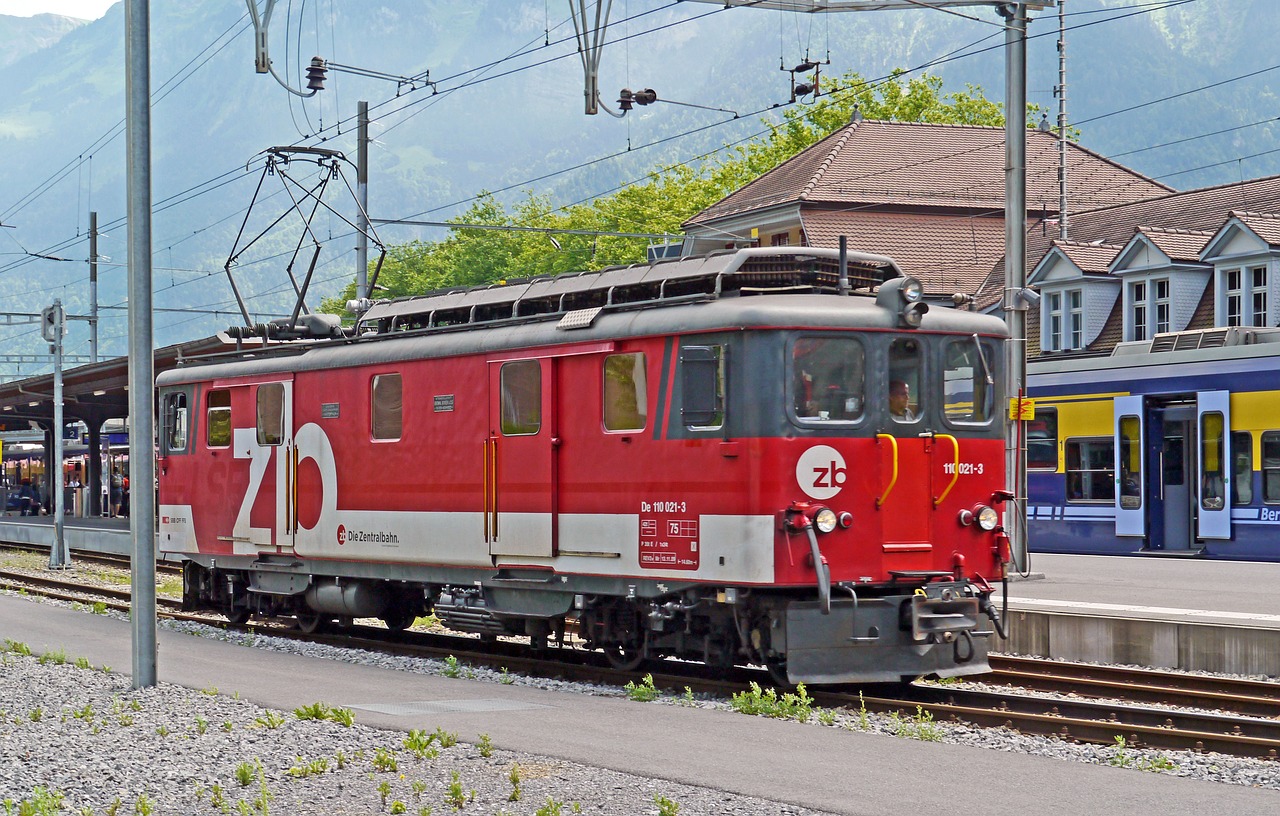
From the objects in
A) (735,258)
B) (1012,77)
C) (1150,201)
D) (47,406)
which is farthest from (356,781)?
(47,406)

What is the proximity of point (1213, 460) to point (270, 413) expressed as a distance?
16.0m

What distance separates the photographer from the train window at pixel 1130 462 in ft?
90.3

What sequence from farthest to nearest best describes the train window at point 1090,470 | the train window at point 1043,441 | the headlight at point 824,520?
the train window at point 1043,441
the train window at point 1090,470
the headlight at point 824,520

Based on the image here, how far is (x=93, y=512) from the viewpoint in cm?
5453

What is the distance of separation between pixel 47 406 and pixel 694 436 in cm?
4360

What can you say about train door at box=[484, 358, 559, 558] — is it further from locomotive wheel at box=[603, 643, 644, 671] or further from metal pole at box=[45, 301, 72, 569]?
metal pole at box=[45, 301, 72, 569]

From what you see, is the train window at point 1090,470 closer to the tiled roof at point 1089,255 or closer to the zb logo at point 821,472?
the tiled roof at point 1089,255

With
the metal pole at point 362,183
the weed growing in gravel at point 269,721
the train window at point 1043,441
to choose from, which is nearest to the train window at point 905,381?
the weed growing in gravel at point 269,721

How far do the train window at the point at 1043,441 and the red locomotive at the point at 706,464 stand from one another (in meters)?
16.6

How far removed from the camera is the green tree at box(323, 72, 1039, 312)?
61.6 metres

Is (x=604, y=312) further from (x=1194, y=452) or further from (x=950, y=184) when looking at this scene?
(x=950, y=184)

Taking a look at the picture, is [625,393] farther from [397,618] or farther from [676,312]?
[397,618]

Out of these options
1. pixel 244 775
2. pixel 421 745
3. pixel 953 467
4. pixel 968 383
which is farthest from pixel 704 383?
pixel 244 775

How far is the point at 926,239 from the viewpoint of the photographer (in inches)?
1865
